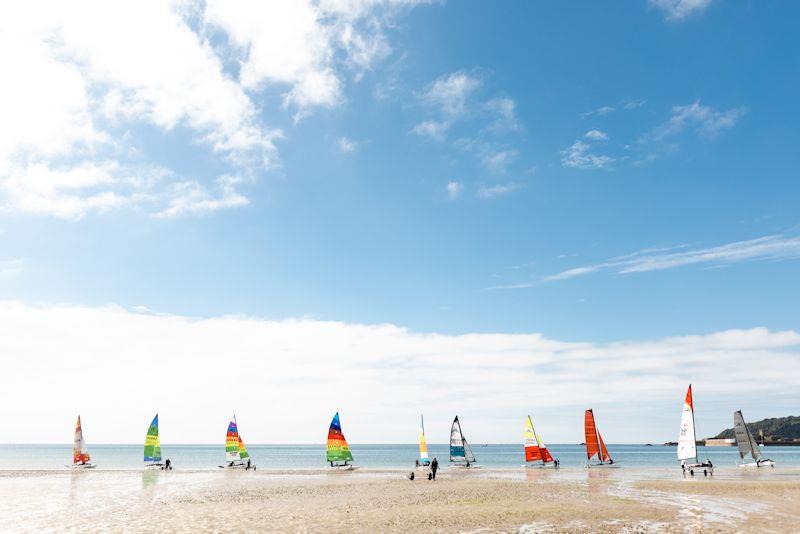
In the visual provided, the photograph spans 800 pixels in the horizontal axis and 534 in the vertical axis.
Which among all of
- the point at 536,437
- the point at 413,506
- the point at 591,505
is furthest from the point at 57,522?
the point at 536,437

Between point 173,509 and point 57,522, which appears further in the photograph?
point 173,509

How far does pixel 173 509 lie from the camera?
3052 cm

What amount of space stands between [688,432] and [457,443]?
30.9 meters

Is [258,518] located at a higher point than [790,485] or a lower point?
higher

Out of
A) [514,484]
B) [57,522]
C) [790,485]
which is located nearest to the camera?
[57,522]

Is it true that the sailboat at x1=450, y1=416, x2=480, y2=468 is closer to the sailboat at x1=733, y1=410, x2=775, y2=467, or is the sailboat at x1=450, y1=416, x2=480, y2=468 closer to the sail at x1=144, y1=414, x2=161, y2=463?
the sailboat at x1=733, y1=410, x2=775, y2=467

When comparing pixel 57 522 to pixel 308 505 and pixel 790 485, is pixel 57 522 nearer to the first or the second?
pixel 308 505

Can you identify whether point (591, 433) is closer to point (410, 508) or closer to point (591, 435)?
point (591, 435)

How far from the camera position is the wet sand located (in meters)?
24.3

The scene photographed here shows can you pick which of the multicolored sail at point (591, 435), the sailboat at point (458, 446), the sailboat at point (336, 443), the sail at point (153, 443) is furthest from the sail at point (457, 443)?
the sail at point (153, 443)

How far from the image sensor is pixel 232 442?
75062 mm

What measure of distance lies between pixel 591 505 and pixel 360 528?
14755 mm

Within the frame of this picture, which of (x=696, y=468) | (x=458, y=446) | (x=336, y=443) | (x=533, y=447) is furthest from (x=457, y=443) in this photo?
(x=696, y=468)

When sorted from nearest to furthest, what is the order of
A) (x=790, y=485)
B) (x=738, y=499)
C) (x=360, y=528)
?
(x=360, y=528)
(x=738, y=499)
(x=790, y=485)
